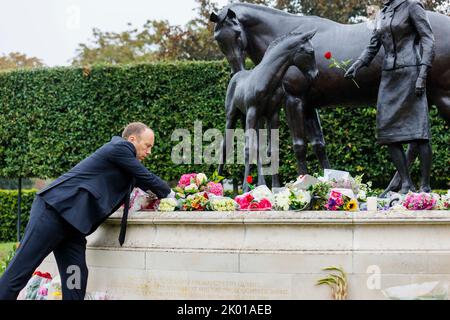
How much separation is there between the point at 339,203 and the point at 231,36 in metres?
3.21

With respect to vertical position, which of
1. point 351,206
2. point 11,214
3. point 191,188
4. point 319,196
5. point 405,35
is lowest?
point 351,206

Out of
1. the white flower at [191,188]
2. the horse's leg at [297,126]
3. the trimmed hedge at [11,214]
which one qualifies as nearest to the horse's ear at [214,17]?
the horse's leg at [297,126]

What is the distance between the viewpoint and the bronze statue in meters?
7.18

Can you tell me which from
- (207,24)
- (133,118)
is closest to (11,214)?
(133,118)

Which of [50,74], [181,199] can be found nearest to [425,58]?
[181,199]

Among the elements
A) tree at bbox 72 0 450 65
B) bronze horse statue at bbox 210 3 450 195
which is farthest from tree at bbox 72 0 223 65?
bronze horse statue at bbox 210 3 450 195

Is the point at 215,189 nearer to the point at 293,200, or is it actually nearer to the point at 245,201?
the point at 245,201

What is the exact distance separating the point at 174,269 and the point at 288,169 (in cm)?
762

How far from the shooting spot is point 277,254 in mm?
5883

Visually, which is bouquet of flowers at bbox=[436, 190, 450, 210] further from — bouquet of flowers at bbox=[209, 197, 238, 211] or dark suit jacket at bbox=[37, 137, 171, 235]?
dark suit jacket at bbox=[37, 137, 171, 235]

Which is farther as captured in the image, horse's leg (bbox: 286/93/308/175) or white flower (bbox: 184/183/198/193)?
horse's leg (bbox: 286/93/308/175)

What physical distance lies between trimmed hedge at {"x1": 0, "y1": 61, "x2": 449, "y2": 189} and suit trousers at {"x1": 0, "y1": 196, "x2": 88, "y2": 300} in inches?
297

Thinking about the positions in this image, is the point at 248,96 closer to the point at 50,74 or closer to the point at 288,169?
the point at 288,169

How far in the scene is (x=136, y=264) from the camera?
635cm
